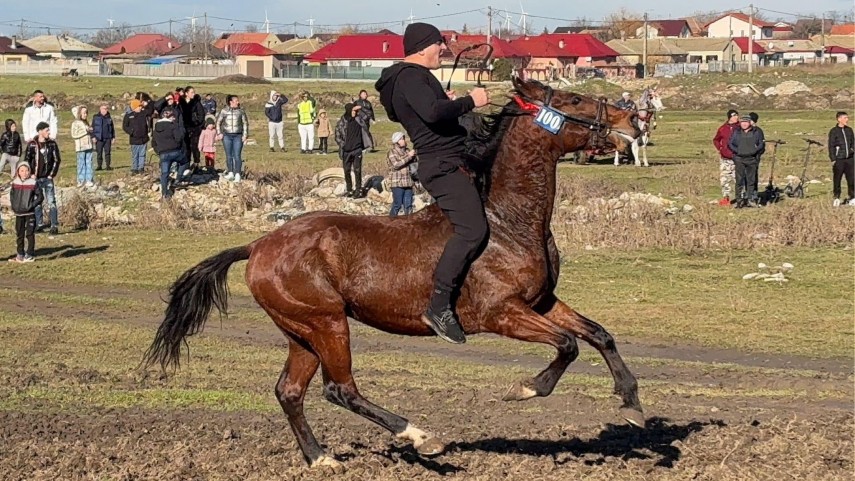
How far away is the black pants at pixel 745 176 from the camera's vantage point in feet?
82.0

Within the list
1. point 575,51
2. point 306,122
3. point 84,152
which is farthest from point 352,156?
point 575,51

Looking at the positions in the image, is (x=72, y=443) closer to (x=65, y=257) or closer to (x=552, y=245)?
(x=552, y=245)

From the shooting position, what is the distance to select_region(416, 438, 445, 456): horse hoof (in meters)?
7.88

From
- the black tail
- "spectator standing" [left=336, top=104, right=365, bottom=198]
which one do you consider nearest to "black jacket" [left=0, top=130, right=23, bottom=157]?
"spectator standing" [left=336, top=104, right=365, bottom=198]

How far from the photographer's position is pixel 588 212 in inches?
846

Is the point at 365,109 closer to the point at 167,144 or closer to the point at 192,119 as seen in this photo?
the point at 192,119

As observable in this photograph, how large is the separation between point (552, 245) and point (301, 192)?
754 inches

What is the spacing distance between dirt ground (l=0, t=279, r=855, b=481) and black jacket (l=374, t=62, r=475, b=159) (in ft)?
7.24

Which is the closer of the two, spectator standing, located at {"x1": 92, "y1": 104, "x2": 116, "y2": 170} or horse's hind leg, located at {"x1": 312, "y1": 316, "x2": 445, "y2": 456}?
horse's hind leg, located at {"x1": 312, "y1": 316, "x2": 445, "y2": 456}

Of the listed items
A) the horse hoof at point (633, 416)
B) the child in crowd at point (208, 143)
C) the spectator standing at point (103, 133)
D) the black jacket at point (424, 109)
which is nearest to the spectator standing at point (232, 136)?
the child in crowd at point (208, 143)

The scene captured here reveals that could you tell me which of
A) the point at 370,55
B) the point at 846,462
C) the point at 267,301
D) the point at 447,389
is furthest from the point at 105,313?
the point at 370,55

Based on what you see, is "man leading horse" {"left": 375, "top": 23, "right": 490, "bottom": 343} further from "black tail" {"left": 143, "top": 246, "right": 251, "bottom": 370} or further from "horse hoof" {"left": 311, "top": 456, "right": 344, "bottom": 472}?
"black tail" {"left": 143, "top": 246, "right": 251, "bottom": 370}

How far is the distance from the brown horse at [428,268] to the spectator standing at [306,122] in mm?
28415

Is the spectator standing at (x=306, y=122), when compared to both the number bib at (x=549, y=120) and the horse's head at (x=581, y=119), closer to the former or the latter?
the horse's head at (x=581, y=119)
